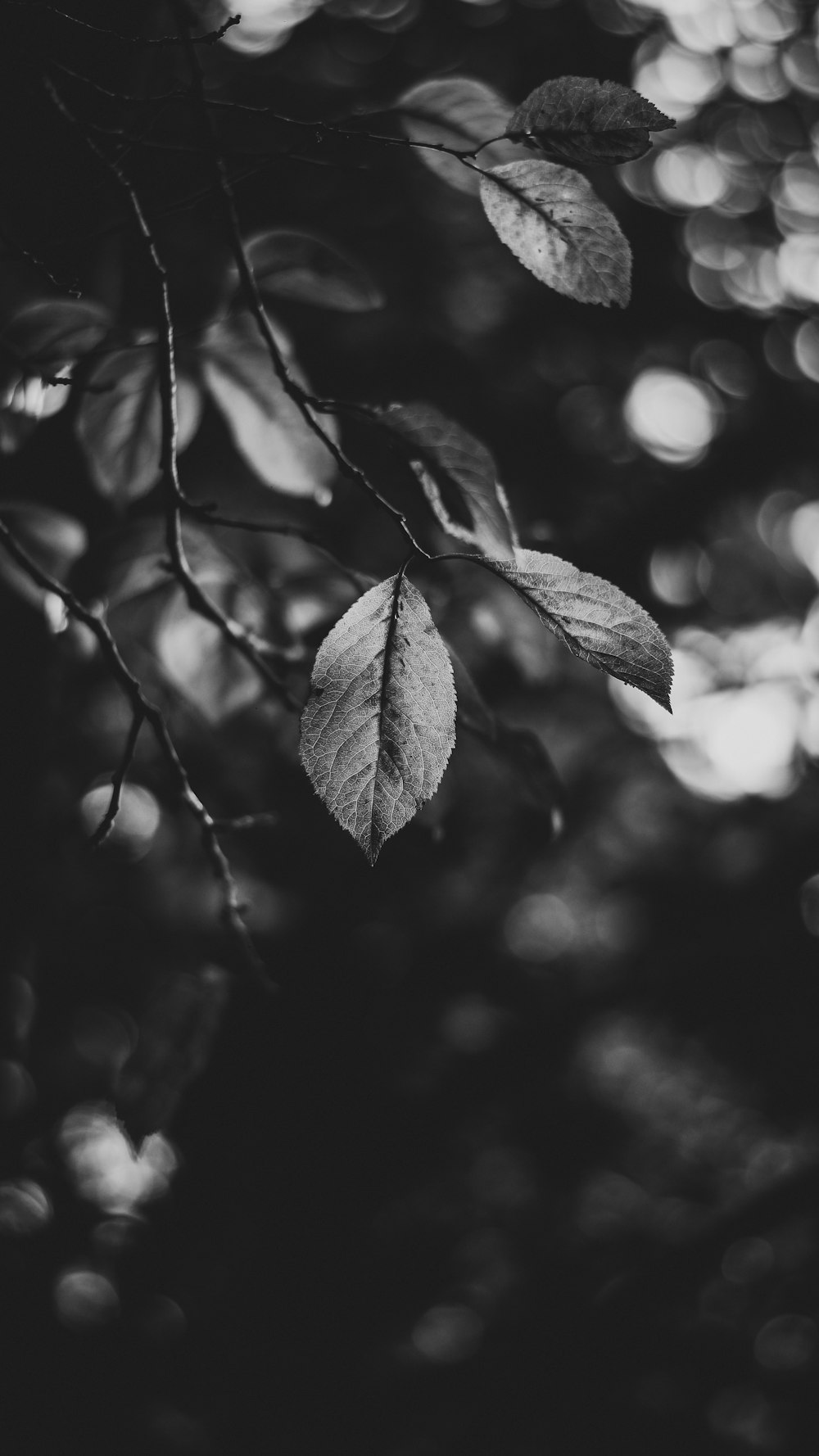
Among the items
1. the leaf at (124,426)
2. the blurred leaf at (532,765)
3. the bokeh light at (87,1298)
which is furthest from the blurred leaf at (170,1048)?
the bokeh light at (87,1298)

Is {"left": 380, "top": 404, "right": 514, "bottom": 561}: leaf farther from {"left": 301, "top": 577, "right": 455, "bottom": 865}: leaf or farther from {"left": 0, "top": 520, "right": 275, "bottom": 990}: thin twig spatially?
{"left": 0, "top": 520, "right": 275, "bottom": 990}: thin twig

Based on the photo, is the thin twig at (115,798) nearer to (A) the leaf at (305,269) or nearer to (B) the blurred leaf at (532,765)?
(B) the blurred leaf at (532,765)

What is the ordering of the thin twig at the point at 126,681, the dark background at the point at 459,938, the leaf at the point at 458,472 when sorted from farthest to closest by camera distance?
the dark background at the point at 459,938 → the thin twig at the point at 126,681 → the leaf at the point at 458,472

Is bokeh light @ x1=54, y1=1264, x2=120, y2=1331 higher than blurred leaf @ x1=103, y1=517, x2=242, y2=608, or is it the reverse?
blurred leaf @ x1=103, y1=517, x2=242, y2=608

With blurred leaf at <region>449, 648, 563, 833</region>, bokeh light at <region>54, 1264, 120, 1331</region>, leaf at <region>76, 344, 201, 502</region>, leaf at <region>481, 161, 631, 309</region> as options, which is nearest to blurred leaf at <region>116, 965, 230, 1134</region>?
blurred leaf at <region>449, 648, 563, 833</region>

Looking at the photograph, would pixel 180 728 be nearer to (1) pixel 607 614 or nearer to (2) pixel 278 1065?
(1) pixel 607 614
